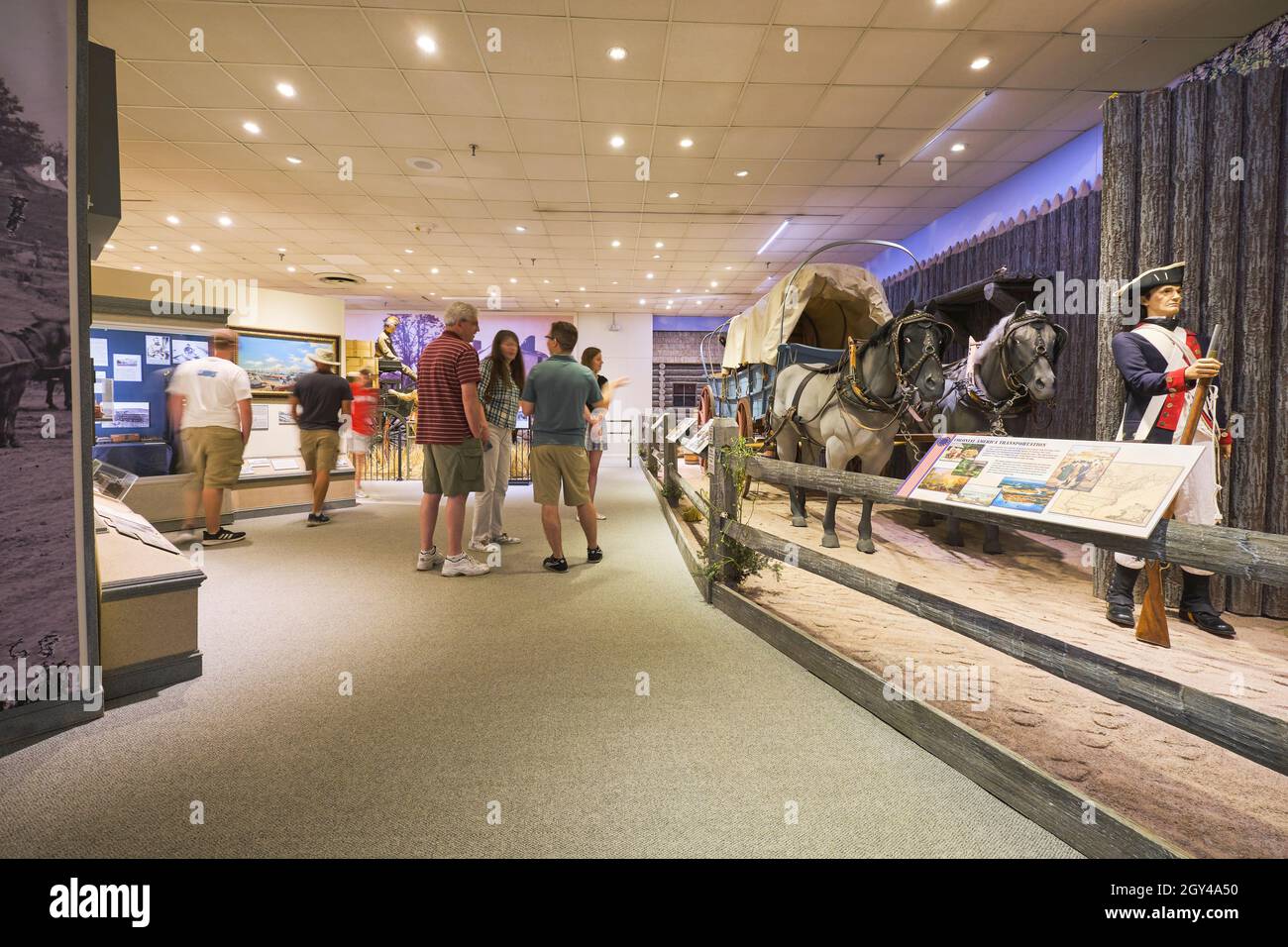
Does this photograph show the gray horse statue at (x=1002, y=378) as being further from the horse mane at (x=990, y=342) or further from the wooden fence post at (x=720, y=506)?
the wooden fence post at (x=720, y=506)

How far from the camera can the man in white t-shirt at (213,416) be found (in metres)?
4.80

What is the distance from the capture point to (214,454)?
16.1ft

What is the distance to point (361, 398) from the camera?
8141 mm

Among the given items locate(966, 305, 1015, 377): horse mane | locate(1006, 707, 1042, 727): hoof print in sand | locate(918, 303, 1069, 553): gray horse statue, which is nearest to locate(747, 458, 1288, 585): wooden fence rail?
locate(1006, 707, 1042, 727): hoof print in sand

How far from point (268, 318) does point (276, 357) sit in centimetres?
64

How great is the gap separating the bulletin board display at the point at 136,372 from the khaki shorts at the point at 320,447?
47.8 inches

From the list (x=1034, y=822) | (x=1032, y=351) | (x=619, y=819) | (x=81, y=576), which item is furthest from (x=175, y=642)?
A: (x=1032, y=351)

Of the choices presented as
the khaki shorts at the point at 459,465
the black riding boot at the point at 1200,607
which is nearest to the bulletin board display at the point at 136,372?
the khaki shorts at the point at 459,465

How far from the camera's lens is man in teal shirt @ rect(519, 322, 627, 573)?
409cm

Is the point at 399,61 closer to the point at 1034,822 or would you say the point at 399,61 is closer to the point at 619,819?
the point at 619,819

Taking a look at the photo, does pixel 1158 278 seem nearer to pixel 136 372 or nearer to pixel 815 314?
pixel 815 314

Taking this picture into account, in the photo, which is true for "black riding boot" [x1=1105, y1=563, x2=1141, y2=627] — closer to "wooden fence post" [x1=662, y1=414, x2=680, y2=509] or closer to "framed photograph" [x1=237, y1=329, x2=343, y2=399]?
"wooden fence post" [x1=662, y1=414, x2=680, y2=509]

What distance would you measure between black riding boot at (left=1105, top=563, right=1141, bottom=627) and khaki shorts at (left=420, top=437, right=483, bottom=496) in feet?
13.2

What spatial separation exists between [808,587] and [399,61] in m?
5.67
